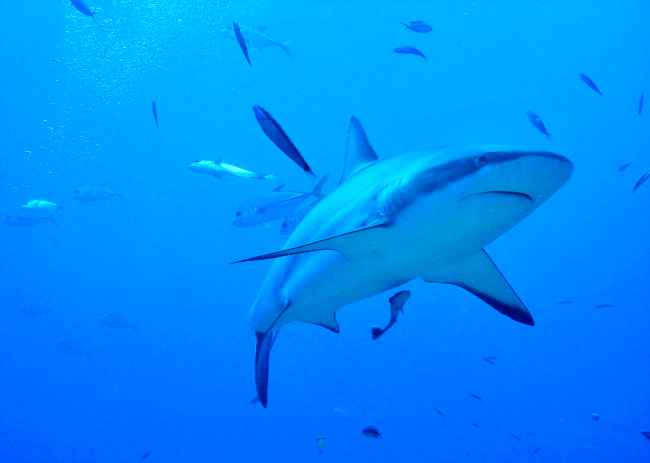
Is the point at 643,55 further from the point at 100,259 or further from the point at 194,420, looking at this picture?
the point at 100,259

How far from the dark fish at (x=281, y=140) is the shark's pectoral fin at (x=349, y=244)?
1.63ft

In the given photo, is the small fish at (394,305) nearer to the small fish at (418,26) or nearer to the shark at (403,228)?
→ the shark at (403,228)

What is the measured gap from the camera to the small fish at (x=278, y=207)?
5.07 m

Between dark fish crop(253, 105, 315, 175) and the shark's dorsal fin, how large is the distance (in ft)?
1.88

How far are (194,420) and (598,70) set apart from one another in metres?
26.9

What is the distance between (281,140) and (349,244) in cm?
74

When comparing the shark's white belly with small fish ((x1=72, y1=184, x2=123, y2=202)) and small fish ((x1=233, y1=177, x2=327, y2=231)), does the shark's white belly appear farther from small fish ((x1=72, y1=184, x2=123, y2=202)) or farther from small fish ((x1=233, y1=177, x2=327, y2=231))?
small fish ((x1=72, y1=184, x2=123, y2=202))

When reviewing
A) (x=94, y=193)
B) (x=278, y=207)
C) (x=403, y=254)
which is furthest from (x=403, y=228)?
(x=94, y=193)

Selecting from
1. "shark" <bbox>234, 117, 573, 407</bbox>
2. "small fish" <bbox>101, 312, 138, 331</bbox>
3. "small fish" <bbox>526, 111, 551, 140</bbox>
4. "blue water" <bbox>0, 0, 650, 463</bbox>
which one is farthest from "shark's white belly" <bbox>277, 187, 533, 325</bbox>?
"blue water" <bbox>0, 0, 650, 463</bbox>

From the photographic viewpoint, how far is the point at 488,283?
3.40 m

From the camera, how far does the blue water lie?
24.3 m

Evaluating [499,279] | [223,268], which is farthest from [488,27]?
[499,279]

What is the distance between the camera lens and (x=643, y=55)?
78.7 ft

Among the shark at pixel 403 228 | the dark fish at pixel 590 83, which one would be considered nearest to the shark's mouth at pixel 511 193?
the shark at pixel 403 228
